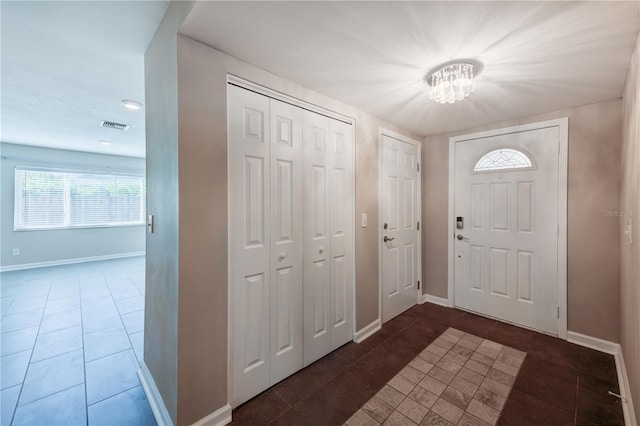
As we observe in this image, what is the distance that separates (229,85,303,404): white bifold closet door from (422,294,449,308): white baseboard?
213cm

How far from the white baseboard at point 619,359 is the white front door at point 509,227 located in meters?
0.17

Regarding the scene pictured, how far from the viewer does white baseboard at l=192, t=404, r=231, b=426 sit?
1479mm

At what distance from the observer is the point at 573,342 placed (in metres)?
2.44

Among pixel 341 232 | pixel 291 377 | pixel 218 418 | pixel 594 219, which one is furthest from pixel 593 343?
pixel 218 418

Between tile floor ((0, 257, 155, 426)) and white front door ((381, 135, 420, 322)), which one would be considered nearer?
tile floor ((0, 257, 155, 426))

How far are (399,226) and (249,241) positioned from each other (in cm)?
194

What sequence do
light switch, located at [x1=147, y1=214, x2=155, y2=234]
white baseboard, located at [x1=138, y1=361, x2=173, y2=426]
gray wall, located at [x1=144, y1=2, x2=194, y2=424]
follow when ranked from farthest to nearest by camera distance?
light switch, located at [x1=147, y1=214, x2=155, y2=234]
white baseboard, located at [x1=138, y1=361, x2=173, y2=426]
gray wall, located at [x1=144, y1=2, x2=194, y2=424]

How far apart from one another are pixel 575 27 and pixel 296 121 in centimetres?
165

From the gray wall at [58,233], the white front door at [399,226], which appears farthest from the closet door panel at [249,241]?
the gray wall at [58,233]

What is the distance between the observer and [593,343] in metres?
2.35

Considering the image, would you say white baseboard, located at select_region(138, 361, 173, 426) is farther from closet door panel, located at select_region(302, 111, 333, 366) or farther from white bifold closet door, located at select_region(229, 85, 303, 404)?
closet door panel, located at select_region(302, 111, 333, 366)

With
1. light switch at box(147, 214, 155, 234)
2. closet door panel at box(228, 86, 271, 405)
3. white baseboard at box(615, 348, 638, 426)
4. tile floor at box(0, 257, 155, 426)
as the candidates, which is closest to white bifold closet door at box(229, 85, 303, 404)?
closet door panel at box(228, 86, 271, 405)

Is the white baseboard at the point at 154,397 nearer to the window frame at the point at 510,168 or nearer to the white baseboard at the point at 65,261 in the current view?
the window frame at the point at 510,168

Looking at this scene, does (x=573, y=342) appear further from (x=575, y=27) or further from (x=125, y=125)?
(x=125, y=125)
